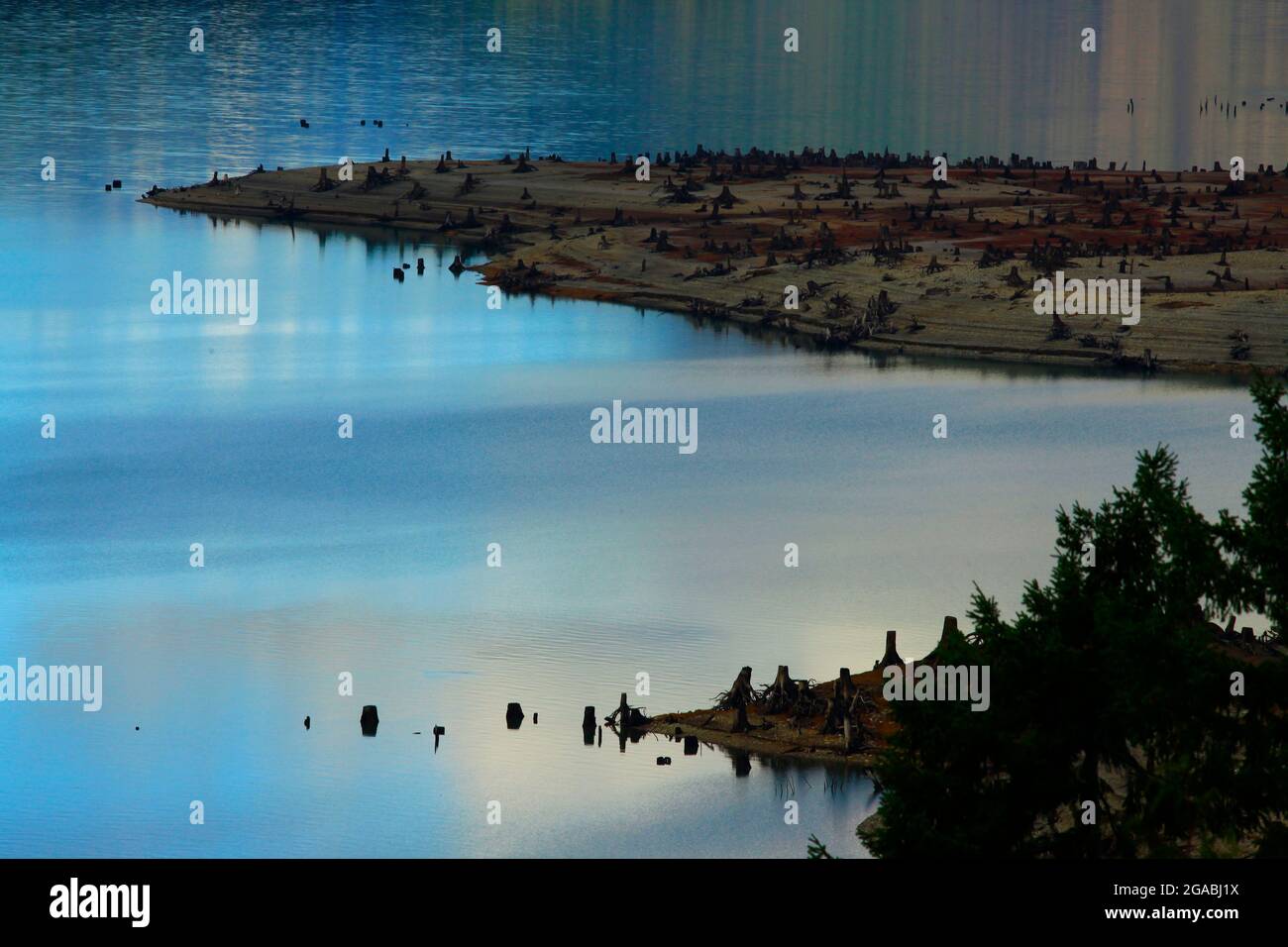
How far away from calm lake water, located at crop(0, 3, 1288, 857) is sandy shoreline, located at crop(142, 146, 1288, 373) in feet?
6.88

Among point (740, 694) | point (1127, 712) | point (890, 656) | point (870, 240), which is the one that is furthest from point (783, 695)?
point (870, 240)

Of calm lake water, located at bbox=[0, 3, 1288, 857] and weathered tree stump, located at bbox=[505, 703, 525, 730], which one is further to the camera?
weathered tree stump, located at bbox=[505, 703, 525, 730]

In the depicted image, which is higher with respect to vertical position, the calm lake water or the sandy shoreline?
the sandy shoreline

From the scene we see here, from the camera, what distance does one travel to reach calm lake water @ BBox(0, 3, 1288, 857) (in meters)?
36.9

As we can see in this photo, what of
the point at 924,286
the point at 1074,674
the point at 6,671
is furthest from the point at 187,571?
the point at 924,286

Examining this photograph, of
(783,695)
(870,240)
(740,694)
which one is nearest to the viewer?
(740,694)

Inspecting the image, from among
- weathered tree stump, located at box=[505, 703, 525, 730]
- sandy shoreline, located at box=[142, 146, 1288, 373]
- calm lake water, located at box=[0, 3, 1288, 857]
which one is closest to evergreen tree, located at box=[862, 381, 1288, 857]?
calm lake water, located at box=[0, 3, 1288, 857]

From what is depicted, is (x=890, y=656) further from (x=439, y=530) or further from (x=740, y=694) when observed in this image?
(x=439, y=530)

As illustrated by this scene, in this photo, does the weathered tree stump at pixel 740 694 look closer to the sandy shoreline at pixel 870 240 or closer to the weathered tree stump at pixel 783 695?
the weathered tree stump at pixel 783 695

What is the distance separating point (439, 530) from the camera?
179 feet

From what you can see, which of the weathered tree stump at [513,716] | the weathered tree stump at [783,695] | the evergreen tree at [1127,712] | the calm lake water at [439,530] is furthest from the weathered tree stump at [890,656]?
the evergreen tree at [1127,712]

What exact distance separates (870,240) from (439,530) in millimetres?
36242

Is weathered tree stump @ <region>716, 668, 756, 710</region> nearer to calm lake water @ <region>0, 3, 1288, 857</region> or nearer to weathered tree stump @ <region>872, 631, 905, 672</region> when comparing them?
calm lake water @ <region>0, 3, 1288, 857</region>
